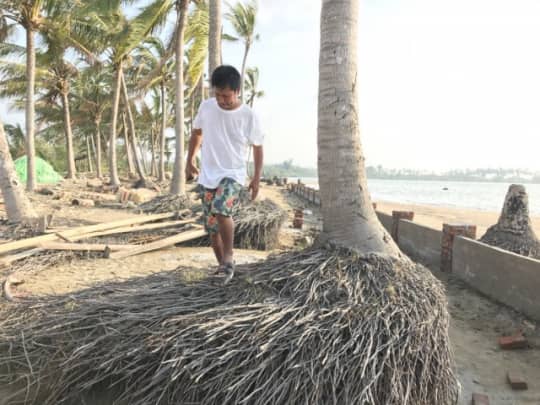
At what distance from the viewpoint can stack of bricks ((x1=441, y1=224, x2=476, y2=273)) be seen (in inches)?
262

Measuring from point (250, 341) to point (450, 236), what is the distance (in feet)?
16.9

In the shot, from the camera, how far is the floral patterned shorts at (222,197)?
136 inches

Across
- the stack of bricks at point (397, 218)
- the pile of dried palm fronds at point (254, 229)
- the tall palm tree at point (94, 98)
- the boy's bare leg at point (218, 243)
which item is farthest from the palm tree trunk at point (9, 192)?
the tall palm tree at point (94, 98)

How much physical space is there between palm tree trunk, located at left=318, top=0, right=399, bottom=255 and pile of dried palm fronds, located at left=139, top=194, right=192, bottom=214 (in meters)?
7.10

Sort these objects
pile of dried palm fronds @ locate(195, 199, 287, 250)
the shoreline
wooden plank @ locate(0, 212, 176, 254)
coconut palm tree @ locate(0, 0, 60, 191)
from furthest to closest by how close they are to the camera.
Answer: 1. the shoreline
2. coconut palm tree @ locate(0, 0, 60, 191)
3. pile of dried palm fronds @ locate(195, 199, 287, 250)
4. wooden plank @ locate(0, 212, 176, 254)

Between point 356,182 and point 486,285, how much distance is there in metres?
3.21

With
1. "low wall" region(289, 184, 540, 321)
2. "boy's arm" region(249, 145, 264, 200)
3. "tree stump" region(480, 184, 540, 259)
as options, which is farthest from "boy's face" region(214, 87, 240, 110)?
"tree stump" region(480, 184, 540, 259)

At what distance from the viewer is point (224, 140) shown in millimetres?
3459

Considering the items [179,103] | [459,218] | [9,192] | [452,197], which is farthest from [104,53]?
[452,197]

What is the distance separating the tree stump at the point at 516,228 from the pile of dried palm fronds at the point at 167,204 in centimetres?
668

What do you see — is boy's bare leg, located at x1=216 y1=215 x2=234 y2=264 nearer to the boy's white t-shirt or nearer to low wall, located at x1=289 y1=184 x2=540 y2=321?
the boy's white t-shirt

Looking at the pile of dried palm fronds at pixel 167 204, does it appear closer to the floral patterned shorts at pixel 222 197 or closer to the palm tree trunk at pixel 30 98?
the floral patterned shorts at pixel 222 197

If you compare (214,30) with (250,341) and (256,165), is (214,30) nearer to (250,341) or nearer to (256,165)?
(256,165)

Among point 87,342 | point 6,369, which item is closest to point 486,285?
point 87,342
